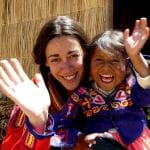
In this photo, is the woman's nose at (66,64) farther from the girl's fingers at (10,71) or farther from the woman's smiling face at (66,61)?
the girl's fingers at (10,71)

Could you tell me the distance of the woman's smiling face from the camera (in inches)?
114

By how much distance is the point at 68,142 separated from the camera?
2793mm

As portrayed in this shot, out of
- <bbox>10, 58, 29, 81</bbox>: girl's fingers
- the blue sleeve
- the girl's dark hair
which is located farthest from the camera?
the girl's dark hair

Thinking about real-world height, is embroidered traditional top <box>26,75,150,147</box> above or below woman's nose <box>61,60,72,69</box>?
below

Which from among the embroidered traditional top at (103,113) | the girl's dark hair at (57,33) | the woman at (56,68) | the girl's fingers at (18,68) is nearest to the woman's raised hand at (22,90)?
the girl's fingers at (18,68)

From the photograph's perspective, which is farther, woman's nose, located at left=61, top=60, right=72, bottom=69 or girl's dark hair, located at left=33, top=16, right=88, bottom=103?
girl's dark hair, located at left=33, top=16, right=88, bottom=103

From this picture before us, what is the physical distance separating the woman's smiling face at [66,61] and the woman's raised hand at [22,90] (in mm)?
486

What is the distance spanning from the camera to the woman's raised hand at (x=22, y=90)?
7.72 ft

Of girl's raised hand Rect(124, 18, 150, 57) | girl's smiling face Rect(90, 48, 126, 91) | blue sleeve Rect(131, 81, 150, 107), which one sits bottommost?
blue sleeve Rect(131, 81, 150, 107)

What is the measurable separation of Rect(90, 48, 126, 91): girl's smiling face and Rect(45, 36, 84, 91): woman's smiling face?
9 cm

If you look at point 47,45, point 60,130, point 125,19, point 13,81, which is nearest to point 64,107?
point 60,130

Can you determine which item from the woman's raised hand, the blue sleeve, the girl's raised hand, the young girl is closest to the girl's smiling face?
the young girl

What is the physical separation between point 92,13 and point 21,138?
52.4 inches

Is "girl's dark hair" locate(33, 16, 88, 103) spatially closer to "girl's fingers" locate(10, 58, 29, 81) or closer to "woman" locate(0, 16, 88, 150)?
"woman" locate(0, 16, 88, 150)
